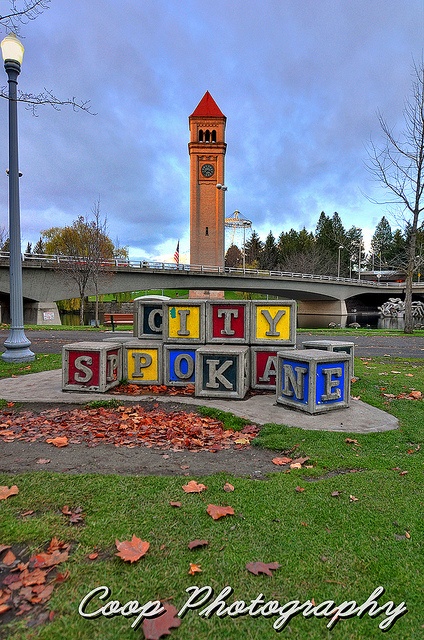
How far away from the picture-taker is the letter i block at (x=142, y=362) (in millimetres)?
7070

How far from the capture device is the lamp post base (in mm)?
9742

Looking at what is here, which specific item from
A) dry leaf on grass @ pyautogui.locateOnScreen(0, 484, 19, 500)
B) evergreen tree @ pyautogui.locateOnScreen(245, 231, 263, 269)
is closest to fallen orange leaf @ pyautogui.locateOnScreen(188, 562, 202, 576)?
dry leaf on grass @ pyautogui.locateOnScreen(0, 484, 19, 500)

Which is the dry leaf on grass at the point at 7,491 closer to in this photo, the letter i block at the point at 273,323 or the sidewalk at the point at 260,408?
the sidewalk at the point at 260,408

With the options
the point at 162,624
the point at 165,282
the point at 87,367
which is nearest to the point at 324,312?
the point at 165,282

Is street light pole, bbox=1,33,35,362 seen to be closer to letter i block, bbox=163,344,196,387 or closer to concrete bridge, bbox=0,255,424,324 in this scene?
letter i block, bbox=163,344,196,387

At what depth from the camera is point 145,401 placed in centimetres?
617

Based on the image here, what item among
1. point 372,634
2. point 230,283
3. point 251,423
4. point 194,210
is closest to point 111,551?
point 372,634

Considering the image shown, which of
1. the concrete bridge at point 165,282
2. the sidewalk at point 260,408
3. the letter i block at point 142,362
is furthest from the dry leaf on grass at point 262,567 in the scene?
the concrete bridge at point 165,282

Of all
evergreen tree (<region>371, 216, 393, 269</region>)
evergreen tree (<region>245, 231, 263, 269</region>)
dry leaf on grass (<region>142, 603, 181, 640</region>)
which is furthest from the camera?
evergreen tree (<region>371, 216, 393, 269</region>)

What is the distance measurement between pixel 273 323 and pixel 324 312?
157 feet

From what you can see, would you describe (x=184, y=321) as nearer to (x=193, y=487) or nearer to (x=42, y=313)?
(x=193, y=487)

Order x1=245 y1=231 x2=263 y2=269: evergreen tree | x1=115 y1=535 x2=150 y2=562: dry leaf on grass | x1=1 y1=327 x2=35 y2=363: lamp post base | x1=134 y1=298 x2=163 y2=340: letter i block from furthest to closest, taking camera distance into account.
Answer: x1=245 y1=231 x2=263 y2=269: evergreen tree
x1=1 y1=327 x2=35 y2=363: lamp post base
x1=134 y1=298 x2=163 y2=340: letter i block
x1=115 y1=535 x2=150 y2=562: dry leaf on grass

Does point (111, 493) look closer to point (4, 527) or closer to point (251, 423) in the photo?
point (4, 527)

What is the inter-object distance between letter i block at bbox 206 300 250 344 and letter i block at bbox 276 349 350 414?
120 cm
